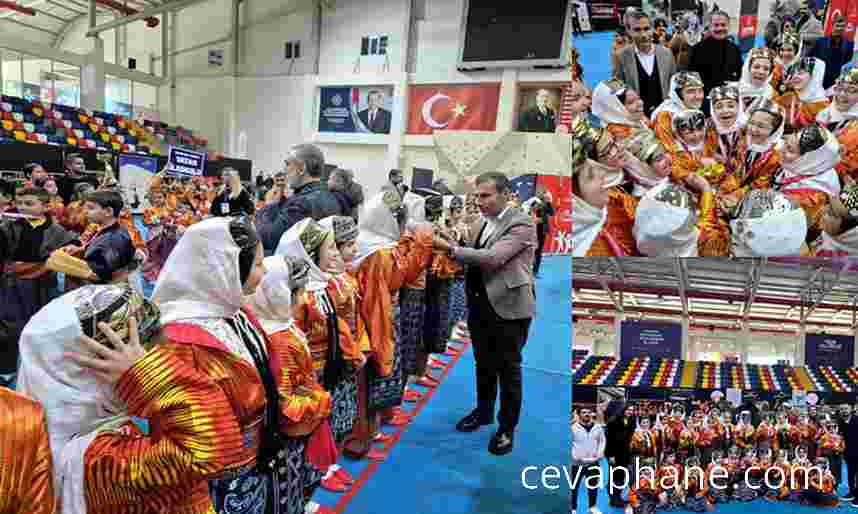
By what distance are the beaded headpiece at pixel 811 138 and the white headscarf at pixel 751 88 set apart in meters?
0.14

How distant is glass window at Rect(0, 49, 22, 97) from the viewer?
12398mm

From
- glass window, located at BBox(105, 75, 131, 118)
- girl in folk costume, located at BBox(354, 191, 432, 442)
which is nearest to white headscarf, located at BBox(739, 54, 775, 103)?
girl in folk costume, located at BBox(354, 191, 432, 442)

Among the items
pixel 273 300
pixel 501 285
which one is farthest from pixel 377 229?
pixel 273 300

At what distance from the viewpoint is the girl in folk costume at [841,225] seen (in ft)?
5.63

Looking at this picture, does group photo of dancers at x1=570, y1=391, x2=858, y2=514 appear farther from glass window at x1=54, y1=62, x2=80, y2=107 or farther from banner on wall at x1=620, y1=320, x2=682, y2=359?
glass window at x1=54, y1=62, x2=80, y2=107

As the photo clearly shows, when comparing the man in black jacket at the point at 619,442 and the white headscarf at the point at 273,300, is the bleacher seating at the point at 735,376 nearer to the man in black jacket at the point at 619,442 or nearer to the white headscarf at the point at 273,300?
the man in black jacket at the point at 619,442

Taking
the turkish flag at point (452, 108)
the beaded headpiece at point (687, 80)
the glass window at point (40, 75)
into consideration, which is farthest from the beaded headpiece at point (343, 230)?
the glass window at point (40, 75)

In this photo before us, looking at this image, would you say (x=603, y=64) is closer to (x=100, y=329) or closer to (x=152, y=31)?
(x=100, y=329)

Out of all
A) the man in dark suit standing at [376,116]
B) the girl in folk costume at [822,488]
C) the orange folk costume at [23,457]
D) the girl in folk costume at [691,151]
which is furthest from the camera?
the man in dark suit standing at [376,116]

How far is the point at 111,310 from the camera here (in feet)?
3.09

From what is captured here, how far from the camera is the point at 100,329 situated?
922mm

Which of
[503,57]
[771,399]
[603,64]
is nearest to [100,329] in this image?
[603,64]

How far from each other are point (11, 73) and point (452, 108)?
9.68 m

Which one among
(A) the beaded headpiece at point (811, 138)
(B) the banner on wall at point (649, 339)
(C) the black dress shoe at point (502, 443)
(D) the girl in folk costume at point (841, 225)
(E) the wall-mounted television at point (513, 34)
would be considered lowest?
(C) the black dress shoe at point (502, 443)
